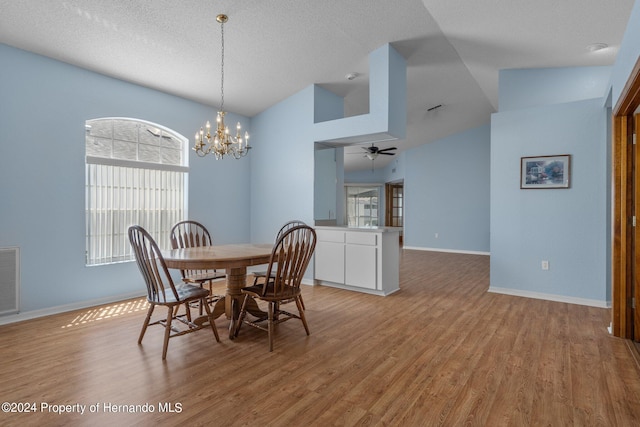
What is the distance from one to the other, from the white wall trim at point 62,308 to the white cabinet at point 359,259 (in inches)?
95.3

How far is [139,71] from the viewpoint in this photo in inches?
154

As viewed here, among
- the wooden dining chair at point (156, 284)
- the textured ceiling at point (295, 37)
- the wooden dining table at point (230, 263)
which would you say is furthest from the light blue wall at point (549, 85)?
the wooden dining chair at point (156, 284)

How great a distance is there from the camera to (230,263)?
8.77 feet

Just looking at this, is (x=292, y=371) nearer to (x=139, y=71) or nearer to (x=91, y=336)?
(x=91, y=336)

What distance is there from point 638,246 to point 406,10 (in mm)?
3005

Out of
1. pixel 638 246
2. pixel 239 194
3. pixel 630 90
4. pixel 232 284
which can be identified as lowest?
pixel 232 284

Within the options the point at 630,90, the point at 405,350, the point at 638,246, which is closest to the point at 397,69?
the point at 630,90

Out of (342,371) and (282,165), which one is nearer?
(342,371)

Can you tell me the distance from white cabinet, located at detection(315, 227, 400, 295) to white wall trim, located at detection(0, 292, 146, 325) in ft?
7.94

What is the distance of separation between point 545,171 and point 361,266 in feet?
8.41

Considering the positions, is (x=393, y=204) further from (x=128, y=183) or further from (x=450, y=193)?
(x=128, y=183)

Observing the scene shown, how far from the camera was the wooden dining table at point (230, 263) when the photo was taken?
8.52 feet

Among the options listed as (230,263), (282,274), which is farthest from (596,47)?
(230,263)

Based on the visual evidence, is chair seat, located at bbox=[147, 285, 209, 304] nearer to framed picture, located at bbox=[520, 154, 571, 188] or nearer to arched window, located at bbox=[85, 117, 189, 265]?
arched window, located at bbox=[85, 117, 189, 265]
